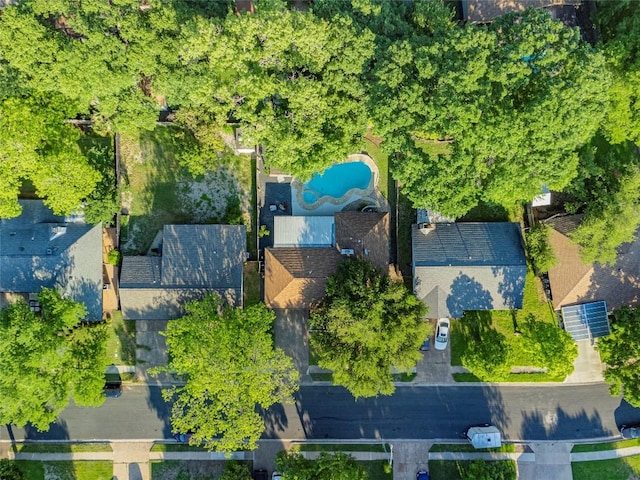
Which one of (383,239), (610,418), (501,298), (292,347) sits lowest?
(610,418)

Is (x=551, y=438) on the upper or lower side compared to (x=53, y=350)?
lower

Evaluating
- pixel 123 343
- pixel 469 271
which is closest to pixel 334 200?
pixel 469 271

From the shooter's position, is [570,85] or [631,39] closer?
[570,85]

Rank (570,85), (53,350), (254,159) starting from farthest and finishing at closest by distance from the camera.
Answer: (254,159), (53,350), (570,85)

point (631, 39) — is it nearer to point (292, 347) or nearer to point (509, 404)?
point (509, 404)

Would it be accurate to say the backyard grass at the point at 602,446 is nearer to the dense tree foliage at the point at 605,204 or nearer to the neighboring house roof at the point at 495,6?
the dense tree foliage at the point at 605,204

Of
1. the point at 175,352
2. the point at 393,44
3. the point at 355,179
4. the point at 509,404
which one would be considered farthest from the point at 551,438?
the point at 393,44
